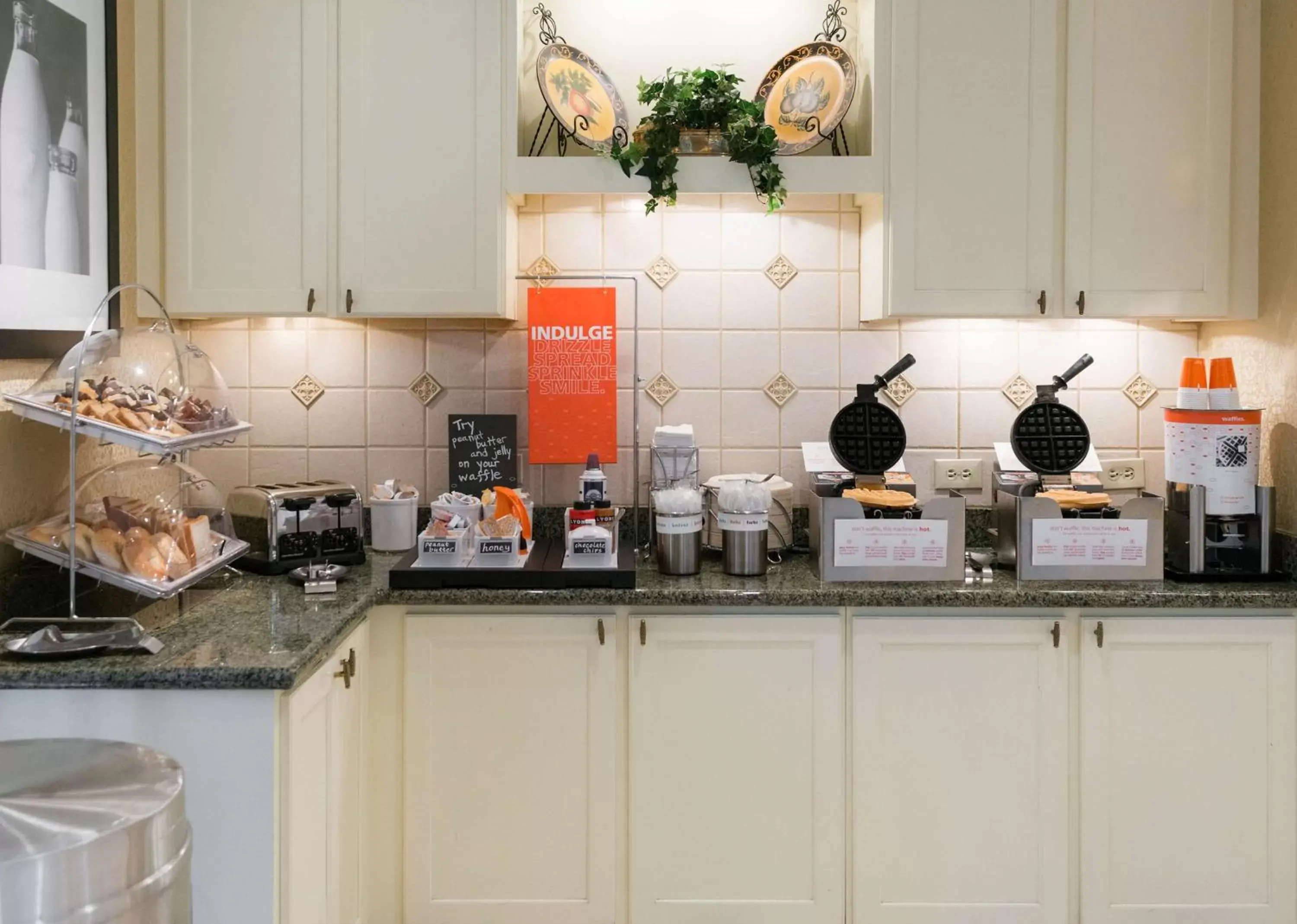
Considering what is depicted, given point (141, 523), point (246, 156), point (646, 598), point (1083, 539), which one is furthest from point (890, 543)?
point (246, 156)

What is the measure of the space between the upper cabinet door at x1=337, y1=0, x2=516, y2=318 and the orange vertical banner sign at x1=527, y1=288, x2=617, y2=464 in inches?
9.9

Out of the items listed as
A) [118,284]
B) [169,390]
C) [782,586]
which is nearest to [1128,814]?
[782,586]

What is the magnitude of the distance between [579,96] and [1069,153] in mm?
1188

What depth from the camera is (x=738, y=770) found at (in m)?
2.30

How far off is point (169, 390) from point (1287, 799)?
2502 millimetres

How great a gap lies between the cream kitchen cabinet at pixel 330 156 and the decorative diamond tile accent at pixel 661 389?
1.71 feet

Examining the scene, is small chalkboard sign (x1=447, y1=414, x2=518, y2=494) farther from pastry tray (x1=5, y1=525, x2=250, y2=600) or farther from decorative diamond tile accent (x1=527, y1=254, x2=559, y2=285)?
pastry tray (x1=5, y1=525, x2=250, y2=600)

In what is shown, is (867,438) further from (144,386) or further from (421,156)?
(144,386)

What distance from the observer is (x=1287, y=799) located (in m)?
2.29

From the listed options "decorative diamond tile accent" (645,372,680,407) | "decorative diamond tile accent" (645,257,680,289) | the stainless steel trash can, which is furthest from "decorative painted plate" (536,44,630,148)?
the stainless steel trash can

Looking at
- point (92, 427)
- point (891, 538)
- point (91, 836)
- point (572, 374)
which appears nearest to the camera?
point (91, 836)

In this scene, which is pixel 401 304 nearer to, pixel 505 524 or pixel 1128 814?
pixel 505 524

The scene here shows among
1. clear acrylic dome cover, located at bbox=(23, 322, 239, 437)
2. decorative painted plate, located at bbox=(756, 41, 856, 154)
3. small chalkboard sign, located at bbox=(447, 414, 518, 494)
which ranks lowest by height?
small chalkboard sign, located at bbox=(447, 414, 518, 494)

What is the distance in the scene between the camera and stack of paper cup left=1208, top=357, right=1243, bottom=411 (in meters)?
2.44
